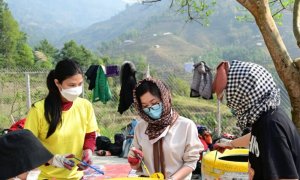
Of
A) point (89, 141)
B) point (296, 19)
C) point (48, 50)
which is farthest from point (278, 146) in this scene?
point (48, 50)

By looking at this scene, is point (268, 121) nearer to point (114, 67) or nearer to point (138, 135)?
point (138, 135)

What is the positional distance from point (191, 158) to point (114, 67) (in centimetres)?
576

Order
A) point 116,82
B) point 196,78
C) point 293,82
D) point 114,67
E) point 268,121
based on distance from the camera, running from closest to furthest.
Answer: point 268,121 → point 293,82 → point 196,78 → point 114,67 → point 116,82

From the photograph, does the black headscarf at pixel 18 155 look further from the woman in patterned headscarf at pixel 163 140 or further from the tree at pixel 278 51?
the tree at pixel 278 51

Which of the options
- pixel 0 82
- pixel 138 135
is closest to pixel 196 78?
pixel 138 135

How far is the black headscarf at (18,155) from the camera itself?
1612 millimetres

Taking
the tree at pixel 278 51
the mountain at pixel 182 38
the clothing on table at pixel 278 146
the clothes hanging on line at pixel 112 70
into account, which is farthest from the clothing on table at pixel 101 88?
the mountain at pixel 182 38

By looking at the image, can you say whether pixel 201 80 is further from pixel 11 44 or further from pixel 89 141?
pixel 11 44

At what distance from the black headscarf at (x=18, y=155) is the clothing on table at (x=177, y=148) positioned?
963 millimetres

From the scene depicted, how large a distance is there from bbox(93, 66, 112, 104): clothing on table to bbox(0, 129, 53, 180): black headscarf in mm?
6410

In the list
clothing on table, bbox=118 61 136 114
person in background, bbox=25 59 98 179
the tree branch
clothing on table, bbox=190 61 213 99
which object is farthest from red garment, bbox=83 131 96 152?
clothing on table, bbox=118 61 136 114

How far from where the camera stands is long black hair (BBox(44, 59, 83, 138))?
2664mm

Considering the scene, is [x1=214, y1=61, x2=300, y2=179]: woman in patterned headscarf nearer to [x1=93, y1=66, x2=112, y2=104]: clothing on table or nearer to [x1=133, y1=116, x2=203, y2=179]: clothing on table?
[x1=133, y1=116, x2=203, y2=179]: clothing on table

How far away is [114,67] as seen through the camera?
8.17 metres
